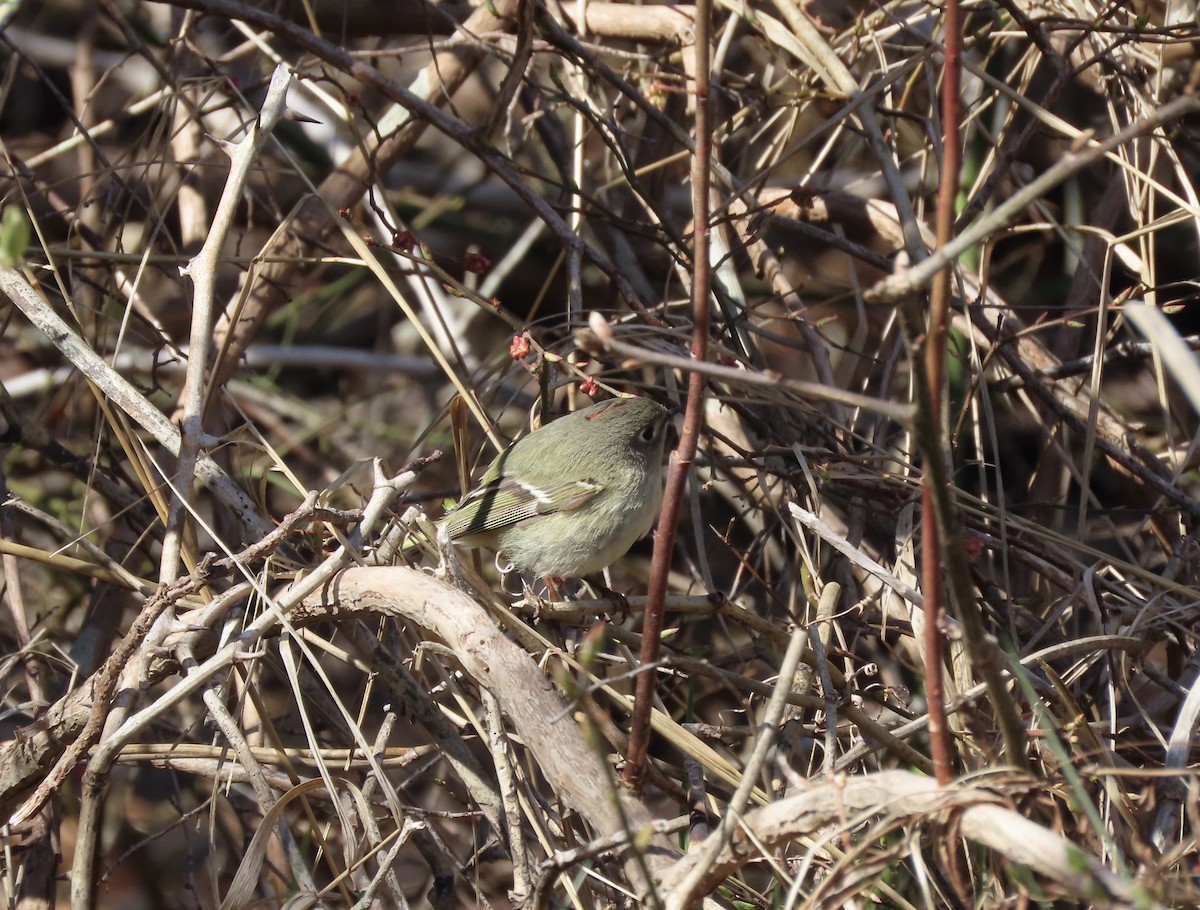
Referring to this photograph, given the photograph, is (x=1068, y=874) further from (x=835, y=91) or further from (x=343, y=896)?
(x=835, y=91)

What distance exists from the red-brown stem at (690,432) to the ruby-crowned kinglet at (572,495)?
4.21 feet

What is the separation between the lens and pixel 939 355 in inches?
49.7

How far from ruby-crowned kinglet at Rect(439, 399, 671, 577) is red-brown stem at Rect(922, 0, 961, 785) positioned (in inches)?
62.1

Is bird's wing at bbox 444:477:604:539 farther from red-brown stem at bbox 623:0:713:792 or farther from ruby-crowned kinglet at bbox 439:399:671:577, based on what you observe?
red-brown stem at bbox 623:0:713:792

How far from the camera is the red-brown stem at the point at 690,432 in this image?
57.8 inches

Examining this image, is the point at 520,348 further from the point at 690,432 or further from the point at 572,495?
the point at 690,432

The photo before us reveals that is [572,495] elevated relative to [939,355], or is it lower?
lower

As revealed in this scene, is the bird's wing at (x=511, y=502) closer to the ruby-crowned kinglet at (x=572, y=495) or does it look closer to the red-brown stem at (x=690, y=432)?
the ruby-crowned kinglet at (x=572, y=495)

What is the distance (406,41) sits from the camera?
4.38m

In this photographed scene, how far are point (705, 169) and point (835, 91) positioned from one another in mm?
1314

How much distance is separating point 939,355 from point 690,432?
0.39 m

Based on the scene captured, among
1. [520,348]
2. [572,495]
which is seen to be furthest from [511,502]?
[520,348]

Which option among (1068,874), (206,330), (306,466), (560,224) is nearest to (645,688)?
(1068,874)

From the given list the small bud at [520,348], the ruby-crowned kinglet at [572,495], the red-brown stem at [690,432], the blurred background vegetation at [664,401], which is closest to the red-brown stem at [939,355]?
the blurred background vegetation at [664,401]
